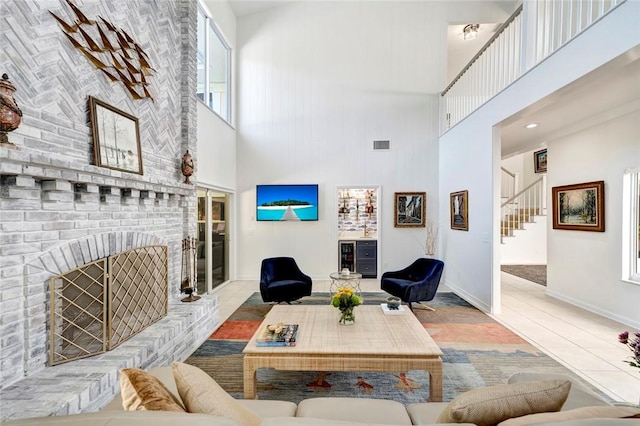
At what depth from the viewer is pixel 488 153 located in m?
Result: 4.43

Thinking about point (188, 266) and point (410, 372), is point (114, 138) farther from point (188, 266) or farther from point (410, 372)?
point (410, 372)

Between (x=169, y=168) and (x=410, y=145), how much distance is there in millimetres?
4739

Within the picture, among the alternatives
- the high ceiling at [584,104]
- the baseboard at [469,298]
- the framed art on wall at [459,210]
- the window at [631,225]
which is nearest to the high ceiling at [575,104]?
the high ceiling at [584,104]

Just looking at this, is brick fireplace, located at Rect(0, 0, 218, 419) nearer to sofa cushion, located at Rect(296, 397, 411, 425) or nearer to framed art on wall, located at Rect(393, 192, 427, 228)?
sofa cushion, located at Rect(296, 397, 411, 425)

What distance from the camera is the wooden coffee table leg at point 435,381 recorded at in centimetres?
219

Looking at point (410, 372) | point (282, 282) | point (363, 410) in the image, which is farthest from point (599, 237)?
point (363, 410)

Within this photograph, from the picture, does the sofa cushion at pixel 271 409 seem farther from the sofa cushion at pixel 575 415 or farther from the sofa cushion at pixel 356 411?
the sofa cushion at pixel 575 415

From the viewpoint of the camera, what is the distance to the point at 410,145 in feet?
21.4

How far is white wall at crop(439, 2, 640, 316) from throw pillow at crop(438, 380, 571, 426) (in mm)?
2538

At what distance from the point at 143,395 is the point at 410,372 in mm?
2372

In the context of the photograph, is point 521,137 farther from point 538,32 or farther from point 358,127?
point 358,127

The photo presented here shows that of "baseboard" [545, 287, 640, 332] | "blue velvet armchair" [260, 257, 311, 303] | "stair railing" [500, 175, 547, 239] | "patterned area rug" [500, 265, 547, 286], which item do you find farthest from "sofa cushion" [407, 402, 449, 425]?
"stair railing" [500, 175, 547, 239]

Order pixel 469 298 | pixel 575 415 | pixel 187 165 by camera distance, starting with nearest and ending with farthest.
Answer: pixel 575 415 < pixel 187 165 < pixel 469 298

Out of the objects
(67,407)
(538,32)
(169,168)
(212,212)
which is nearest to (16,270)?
(67,407)
